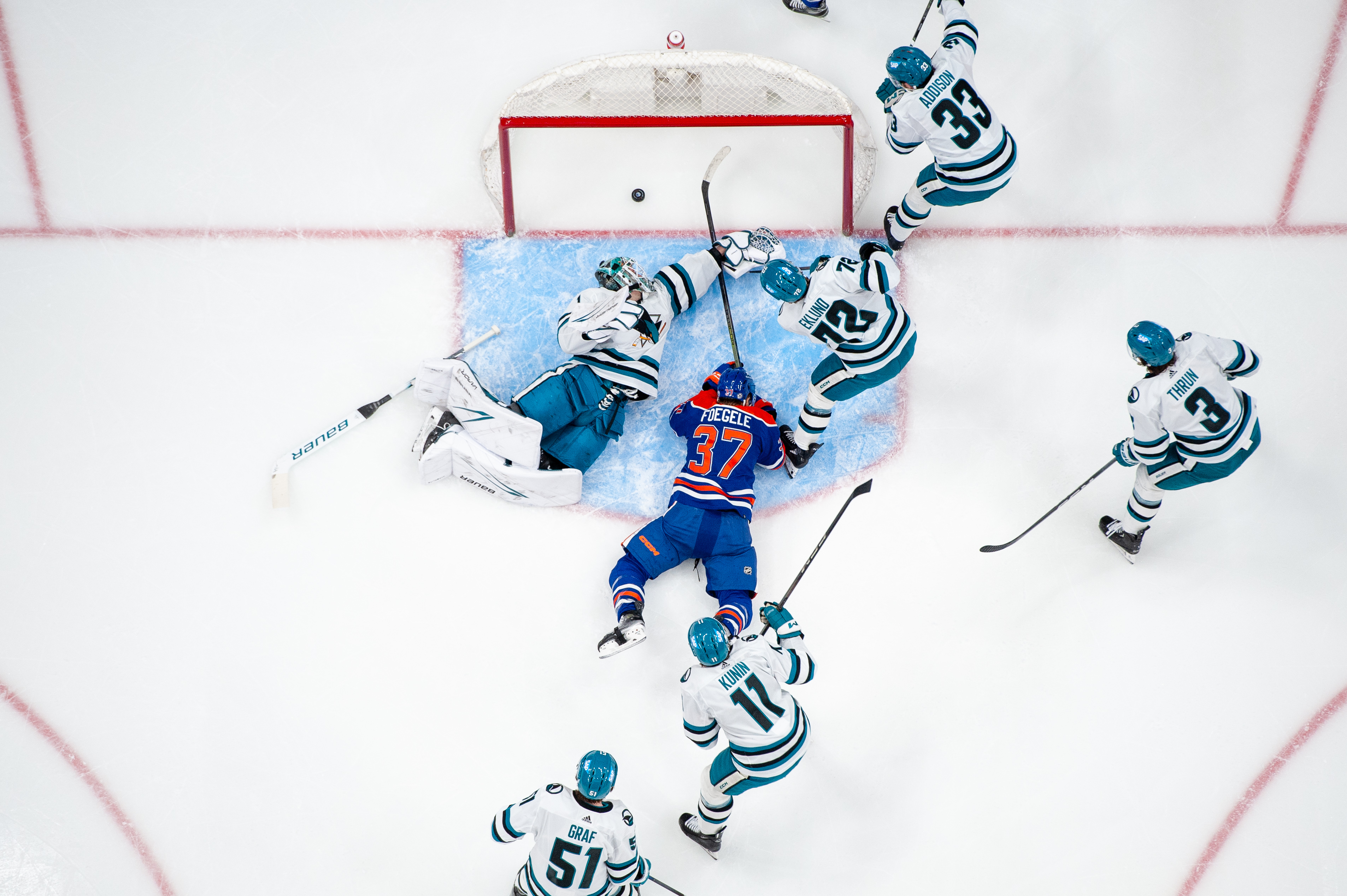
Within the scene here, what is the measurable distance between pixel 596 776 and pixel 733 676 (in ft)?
1.70

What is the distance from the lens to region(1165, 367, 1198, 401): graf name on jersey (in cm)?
350

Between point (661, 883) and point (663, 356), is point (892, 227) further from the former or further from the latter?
point (661, 883)

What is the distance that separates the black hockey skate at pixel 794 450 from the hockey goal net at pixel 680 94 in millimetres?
864

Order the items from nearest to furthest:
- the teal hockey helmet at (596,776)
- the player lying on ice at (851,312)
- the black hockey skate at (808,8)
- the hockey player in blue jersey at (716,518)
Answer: the teal hockey helmet at (596,776)
the player lying on ice at (851,312)
the hockey player in blue jersey at (716,518)
the black hockey skate at (808,8)

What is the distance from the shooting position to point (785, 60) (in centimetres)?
436

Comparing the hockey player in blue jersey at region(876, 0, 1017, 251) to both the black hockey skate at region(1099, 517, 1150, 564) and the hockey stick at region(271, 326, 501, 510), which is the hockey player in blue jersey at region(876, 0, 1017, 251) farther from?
the hockey stick at region(271, 326, 501, 510)

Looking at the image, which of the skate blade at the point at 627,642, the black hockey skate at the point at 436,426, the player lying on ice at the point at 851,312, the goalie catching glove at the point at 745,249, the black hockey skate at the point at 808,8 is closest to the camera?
the player lying on ice at the point at 851,312

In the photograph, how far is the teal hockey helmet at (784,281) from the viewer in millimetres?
3570

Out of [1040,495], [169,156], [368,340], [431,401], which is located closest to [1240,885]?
[1040,495]

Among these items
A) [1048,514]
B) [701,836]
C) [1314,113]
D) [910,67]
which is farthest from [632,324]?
[1314,113]

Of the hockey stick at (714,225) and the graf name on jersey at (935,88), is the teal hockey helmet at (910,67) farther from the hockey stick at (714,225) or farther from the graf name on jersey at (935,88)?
the hockey stick at (714,225)

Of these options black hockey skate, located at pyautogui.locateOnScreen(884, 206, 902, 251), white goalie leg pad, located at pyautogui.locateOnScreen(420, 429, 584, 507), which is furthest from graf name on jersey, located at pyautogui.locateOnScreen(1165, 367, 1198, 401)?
white goalie leg pad, located at pyautogui.locateOnScreen(420, 429, 584, 507)

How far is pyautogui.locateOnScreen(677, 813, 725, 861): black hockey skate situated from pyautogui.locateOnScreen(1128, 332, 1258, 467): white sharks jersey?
6.70ft

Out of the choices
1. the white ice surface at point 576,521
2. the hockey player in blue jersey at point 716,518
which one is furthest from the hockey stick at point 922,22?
the hockey player in blue jersey at point 716,518
